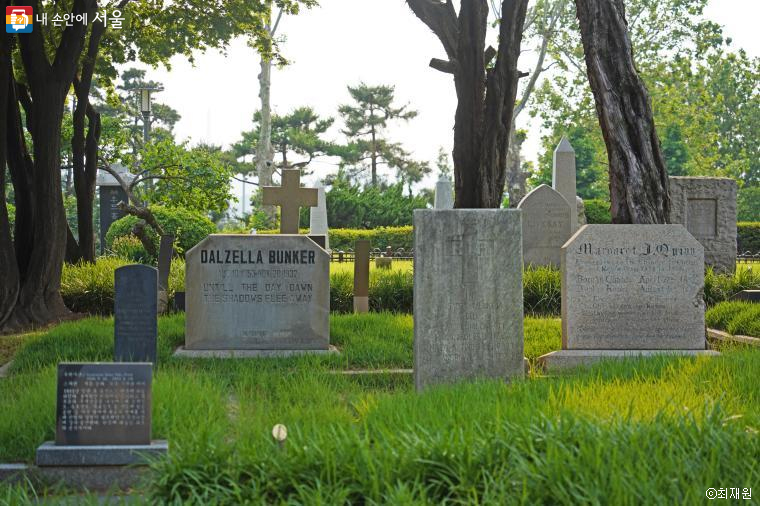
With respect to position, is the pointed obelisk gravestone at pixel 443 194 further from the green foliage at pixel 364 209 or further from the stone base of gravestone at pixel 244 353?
the green foliage at pixel 364 209

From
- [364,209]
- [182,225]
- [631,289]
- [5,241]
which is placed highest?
[364,209]

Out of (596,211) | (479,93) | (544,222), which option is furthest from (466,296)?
(596,211)

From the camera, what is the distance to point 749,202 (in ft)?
172

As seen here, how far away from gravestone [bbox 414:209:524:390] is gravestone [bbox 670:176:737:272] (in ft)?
40.0

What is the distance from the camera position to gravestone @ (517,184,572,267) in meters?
17.0

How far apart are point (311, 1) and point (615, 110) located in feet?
30.8

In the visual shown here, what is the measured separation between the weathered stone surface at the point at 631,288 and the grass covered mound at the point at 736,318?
7.37 ft

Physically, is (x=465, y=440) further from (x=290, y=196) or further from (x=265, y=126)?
(x=265, y=126)

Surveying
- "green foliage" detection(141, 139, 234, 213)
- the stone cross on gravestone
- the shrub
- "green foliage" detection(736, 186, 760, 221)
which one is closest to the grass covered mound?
the stone cross on gravestone

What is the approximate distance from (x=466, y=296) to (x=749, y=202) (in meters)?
49.6

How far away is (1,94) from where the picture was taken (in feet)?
39.6

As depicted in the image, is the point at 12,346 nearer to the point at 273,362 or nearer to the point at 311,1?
the point at 273,362

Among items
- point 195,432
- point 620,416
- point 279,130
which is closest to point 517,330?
point 620,416

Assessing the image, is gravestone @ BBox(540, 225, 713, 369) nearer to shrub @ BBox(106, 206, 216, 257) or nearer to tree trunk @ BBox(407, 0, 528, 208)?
tree trunk @ BBox(407, 0, 528, 208)
